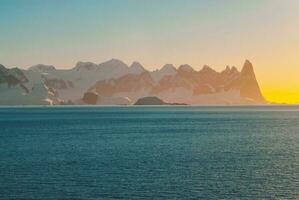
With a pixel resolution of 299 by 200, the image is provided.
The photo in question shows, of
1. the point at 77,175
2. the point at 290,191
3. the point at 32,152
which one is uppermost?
the point at 32,152

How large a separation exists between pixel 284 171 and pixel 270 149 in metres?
28.2

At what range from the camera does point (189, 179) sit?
2419 inches

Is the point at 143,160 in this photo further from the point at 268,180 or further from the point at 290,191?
the point at 290,191

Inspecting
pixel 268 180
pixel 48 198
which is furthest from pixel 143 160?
pixel 48 198

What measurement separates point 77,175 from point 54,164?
11.1 meters

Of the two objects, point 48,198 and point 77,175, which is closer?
point 48,198

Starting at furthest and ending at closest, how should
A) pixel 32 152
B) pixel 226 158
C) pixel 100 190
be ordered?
pixel 32 152 → pixel 226 158 → pixel 100 190

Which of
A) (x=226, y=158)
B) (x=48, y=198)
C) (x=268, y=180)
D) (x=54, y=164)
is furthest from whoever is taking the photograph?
(x=226, y=158)

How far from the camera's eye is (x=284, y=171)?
66.9 meters

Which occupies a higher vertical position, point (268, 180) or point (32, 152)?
point (32, 152)

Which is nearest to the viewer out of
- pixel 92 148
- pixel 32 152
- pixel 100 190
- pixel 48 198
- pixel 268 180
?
pixel 48 198

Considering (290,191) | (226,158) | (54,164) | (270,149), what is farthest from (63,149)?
(290,191)

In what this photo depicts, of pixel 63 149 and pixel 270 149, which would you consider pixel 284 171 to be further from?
pixel 63 149

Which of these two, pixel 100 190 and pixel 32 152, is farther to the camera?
pixel 32 152
